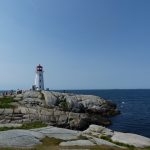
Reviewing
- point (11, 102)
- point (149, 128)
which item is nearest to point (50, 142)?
point (11, 102)

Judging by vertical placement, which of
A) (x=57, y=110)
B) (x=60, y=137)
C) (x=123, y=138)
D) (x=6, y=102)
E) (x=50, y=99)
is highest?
(x=50, y=99)

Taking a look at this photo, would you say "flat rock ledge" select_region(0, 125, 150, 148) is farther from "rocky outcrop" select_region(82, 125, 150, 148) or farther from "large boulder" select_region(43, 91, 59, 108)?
"large boulder" select_region(43, 91, 59, 108)

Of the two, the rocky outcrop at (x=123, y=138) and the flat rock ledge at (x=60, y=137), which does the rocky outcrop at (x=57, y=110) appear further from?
the flat rock ledge at (x=60, y=137)

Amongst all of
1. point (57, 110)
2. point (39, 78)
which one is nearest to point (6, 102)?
point (57, 110)

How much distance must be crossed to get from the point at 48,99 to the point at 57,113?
32.6ft

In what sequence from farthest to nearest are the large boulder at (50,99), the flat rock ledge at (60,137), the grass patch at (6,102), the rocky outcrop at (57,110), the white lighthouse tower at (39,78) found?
1. the white lighthouse tower at (39,78)
2. the large boulder at (50,99)
3. the grass patch at (6,102)
4. the rocky outcrop at (57,110)
5. the flat rock ledge at (60,137)

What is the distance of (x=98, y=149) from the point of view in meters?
23.5

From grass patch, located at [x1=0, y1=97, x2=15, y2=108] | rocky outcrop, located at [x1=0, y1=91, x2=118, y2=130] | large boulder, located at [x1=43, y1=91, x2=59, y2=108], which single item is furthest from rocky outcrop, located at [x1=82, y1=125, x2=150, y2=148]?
large boulder, located at [x1=43, y1=91, x2=59, y2=108]

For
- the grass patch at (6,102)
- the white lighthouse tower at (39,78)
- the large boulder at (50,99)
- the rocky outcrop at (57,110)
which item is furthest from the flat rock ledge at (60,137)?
the white lighthouse tower at (39,78)

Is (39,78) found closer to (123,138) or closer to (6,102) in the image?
(6,102)

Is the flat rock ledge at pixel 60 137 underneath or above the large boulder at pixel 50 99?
underneath

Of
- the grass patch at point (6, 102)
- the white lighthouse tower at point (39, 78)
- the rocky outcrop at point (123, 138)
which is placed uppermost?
the white lighthouse tower at point (39, 78)

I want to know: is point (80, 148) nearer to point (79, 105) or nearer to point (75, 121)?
point (75, 121)

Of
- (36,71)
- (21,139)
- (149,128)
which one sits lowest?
(149,128)
